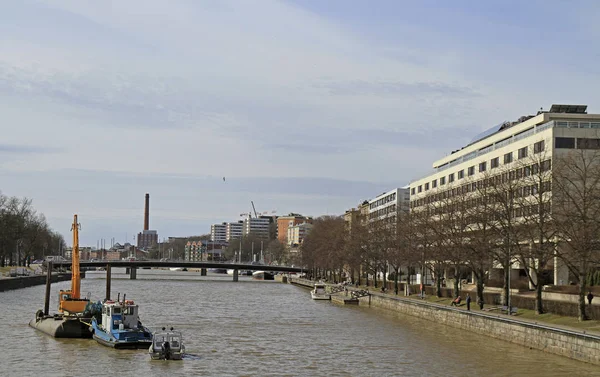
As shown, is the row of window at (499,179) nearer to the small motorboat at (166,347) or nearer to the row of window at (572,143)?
the row of window at (572,143)

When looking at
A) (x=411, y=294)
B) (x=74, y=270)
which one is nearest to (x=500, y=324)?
(x=74, y=270)

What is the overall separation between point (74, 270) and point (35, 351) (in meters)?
26.6

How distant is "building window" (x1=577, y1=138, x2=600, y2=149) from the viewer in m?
103

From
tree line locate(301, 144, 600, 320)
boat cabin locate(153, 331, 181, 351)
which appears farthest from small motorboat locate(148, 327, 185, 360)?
tree line locate(301, 144, 600, 320)

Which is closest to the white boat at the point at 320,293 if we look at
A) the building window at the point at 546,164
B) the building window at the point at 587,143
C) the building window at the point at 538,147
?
the building window at the point at 538,147

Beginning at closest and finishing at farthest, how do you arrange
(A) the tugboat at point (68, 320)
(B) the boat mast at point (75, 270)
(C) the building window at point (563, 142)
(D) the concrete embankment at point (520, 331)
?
(D) the concrete embankment at point (520, 331) → (A) the tugboat at point (68, 320) → (B) the boat mast at point (75, 270) → (C) the building window at point (563, 142)

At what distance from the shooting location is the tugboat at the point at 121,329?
60.5 meters

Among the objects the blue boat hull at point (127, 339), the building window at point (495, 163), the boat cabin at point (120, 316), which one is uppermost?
the building window at point (495, 163)

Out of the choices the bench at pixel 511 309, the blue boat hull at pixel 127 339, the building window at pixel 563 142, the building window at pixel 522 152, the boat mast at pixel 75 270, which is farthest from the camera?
the building window at pixel 522 152

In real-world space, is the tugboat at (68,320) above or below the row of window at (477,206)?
below

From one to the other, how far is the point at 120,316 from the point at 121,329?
6.06 ft

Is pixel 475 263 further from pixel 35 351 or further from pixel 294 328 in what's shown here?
pixel 35 351

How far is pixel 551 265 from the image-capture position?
10506cm

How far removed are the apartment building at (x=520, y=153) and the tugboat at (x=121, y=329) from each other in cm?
4057
